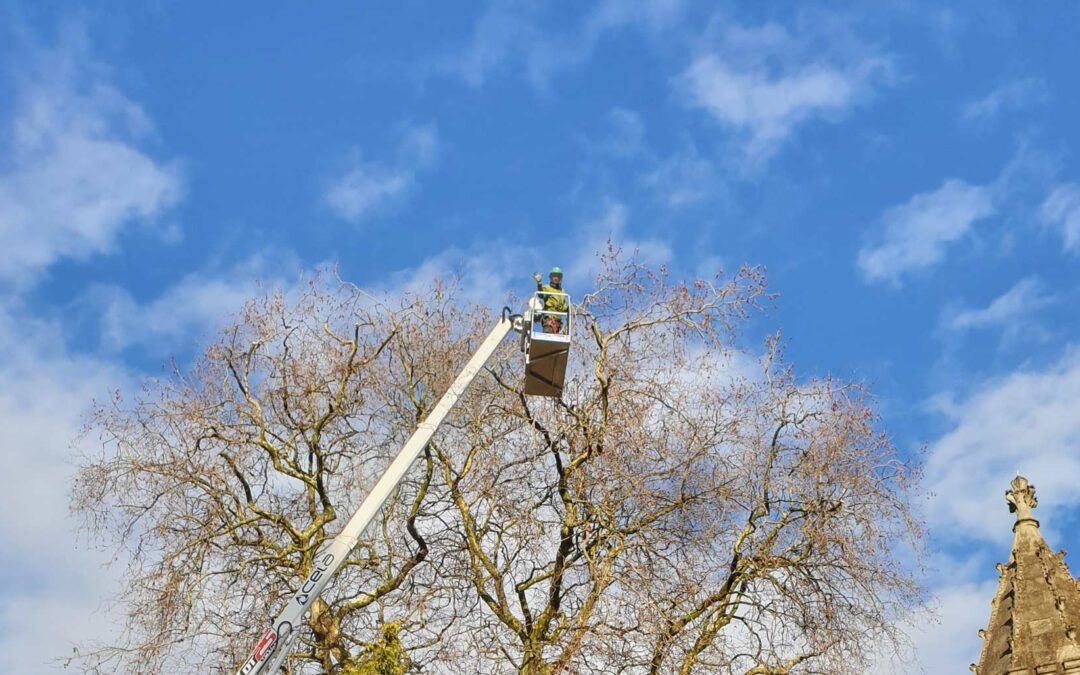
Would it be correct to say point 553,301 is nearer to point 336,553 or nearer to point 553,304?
point 553,304

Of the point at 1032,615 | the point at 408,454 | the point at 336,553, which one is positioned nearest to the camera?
the point at 336,553

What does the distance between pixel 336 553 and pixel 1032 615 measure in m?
17.0

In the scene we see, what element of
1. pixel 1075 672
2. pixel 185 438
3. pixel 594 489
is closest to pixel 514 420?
pixel 594 489

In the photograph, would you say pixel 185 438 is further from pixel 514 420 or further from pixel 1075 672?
pixel 1075 672

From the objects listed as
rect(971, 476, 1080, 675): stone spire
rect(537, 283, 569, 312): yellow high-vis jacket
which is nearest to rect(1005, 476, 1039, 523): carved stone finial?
rect(971, 476, 1080, 675): stone spire

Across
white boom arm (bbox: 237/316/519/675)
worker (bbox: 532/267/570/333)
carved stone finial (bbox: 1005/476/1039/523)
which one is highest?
carved stone finial (bbox: 1005/476/1039/523)

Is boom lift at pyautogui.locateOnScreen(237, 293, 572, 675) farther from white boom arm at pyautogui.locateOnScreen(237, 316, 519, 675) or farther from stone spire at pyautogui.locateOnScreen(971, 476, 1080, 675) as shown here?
stone spire at pyautogui.locateOnScreen(971, 476, 1080, 675)

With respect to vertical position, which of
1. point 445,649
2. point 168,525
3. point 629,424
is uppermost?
point 629,424

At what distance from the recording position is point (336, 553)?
17.7 metres

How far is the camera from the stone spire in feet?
88.7

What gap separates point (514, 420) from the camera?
21.6m

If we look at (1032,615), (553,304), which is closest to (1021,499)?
(1032,615)

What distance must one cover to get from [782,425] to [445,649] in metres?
6.36

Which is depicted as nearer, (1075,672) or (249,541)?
(249,541)
